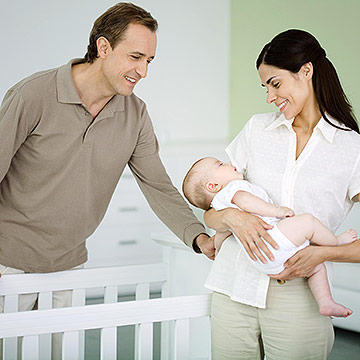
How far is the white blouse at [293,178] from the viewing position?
157cm

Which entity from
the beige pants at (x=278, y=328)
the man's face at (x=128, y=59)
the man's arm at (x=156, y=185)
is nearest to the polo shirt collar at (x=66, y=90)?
the man's face at (x=128, y=59)

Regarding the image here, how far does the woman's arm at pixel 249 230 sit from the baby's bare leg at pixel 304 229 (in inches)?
1.7

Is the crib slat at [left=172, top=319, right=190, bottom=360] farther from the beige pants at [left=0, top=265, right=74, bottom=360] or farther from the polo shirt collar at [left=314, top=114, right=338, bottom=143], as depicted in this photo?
the polo shirt collar at [left=314, top=114, right=338, bottom=143]

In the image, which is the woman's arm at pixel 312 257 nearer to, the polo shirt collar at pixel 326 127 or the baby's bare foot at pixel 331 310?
the baby's bare foot at pixel 331 310

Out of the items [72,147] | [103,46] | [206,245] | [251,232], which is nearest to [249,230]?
[251,232]

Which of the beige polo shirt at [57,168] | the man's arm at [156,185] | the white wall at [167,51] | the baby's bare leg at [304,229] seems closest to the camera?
the baby's bare leg at [304,229]

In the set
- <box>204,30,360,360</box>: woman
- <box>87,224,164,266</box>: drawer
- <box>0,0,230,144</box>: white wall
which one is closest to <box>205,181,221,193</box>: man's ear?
<box>204,30,360,360</box>: woman

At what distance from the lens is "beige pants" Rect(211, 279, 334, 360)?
5.17 feet

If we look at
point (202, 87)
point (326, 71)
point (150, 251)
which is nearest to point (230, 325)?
point (326, 71)

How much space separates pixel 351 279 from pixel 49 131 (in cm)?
208

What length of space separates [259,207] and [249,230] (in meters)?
0.06

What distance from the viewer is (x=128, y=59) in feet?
6.46

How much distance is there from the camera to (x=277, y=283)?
160 cm

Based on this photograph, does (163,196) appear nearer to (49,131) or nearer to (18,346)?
(49,131)
